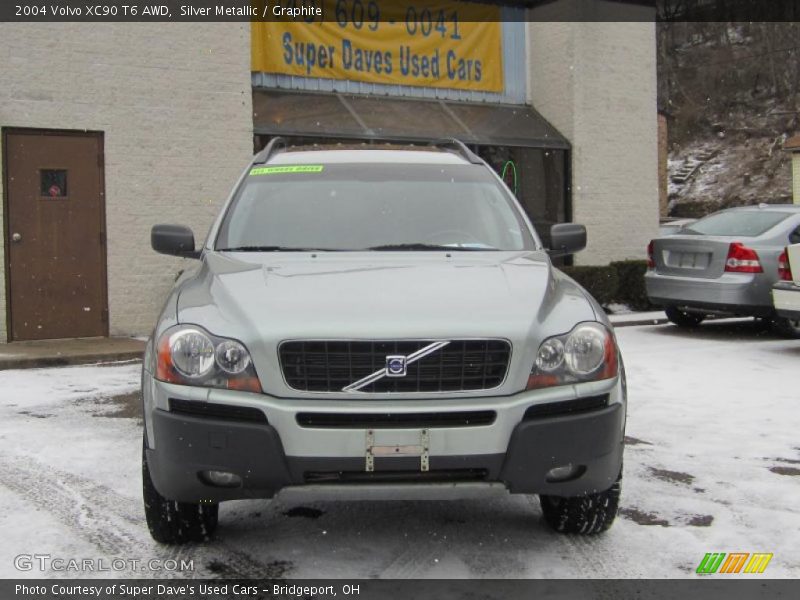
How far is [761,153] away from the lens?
50.2m

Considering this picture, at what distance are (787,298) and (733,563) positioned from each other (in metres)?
6.76

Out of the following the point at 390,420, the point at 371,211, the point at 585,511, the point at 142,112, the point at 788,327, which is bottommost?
the point at 585,511

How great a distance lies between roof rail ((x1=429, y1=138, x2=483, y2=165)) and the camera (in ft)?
18.3

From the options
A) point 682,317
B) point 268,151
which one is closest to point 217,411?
point 268,151

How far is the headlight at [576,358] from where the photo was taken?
3629mm

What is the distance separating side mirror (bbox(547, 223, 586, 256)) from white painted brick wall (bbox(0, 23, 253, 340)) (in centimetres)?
829

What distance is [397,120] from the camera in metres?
15.0

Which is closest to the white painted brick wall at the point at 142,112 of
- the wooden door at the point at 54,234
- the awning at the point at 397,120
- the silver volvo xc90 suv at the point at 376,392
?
the wooden door at the point at 54,234

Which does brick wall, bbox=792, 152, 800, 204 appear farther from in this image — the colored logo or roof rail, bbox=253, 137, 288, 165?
the colored logo

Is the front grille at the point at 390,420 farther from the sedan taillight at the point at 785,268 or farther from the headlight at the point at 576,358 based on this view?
the sedan taillight at the point at 785,268

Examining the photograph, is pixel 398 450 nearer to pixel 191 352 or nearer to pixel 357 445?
pixel 357 445

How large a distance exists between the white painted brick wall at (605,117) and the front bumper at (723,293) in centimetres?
441

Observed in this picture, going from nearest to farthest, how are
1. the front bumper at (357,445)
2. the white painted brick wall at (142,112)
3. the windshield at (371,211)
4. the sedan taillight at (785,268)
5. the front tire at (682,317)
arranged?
1. the front bumper at (357,445)
2. the windshield at (371,211)
3. the sedan taillight at (785,268)
4. the white painted brick wall at (142,112)
5. the front tire at (682,317)

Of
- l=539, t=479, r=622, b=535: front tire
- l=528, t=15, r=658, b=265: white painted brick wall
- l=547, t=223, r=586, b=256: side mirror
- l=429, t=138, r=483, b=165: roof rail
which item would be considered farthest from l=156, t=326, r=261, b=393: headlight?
l=528, t=15, r=658, b=265: white painted brick wall
